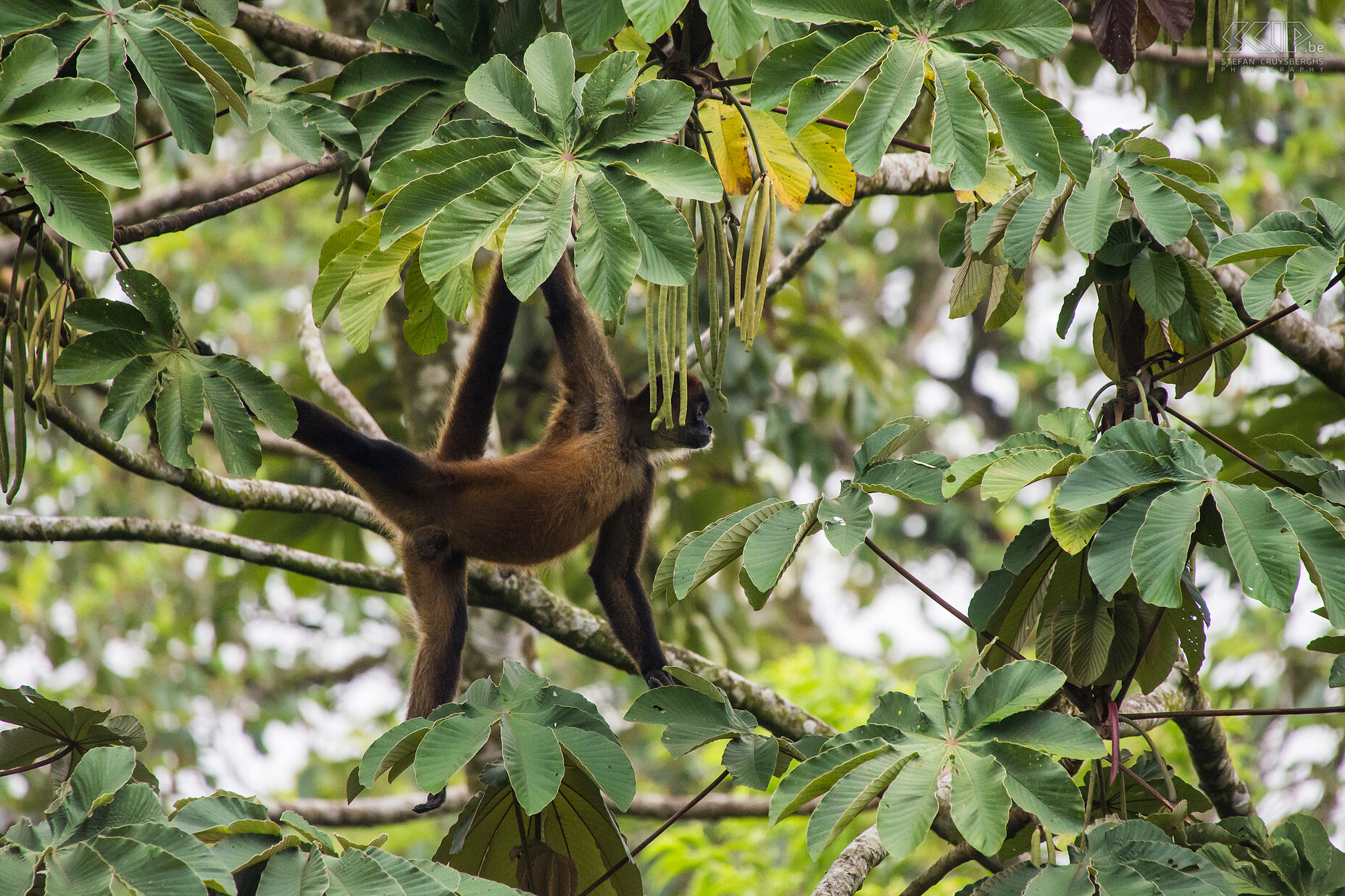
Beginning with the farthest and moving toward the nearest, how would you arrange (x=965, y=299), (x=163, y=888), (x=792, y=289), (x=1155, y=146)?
(x=792, y=289) < (x=965, y=299) < (x=1155, y=146) < (x=163, y=888)

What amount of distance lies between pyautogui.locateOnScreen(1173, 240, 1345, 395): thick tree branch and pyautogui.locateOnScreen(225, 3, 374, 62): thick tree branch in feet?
9.45

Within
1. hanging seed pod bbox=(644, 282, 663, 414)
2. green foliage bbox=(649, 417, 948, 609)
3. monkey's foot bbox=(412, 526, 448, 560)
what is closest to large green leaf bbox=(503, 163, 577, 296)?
hanging seed pod bbox=(644, 282, 663, 414)

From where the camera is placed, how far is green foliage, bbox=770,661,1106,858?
187 cm

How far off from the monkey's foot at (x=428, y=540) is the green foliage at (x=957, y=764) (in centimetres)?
199

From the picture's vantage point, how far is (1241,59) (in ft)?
13.5

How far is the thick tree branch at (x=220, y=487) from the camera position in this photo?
131 inches

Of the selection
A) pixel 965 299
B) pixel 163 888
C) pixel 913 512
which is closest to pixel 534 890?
pixel 163 888

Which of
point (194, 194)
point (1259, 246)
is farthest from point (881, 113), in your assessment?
point (194, 194)

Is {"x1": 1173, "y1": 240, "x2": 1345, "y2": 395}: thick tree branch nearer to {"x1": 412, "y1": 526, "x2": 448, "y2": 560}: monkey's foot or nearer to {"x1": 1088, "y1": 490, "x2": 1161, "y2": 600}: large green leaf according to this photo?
{"x1": 1088, "y1": 490, "x2": 1161, "y2": 600}: large green leaf

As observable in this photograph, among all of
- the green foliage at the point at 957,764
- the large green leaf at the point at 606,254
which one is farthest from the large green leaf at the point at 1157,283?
the large green leaf at the point at 606,254

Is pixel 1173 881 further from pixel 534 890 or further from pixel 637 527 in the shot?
pixel 637 527

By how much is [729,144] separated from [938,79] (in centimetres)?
132

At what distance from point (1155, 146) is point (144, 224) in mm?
2576

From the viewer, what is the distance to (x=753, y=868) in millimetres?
5207
